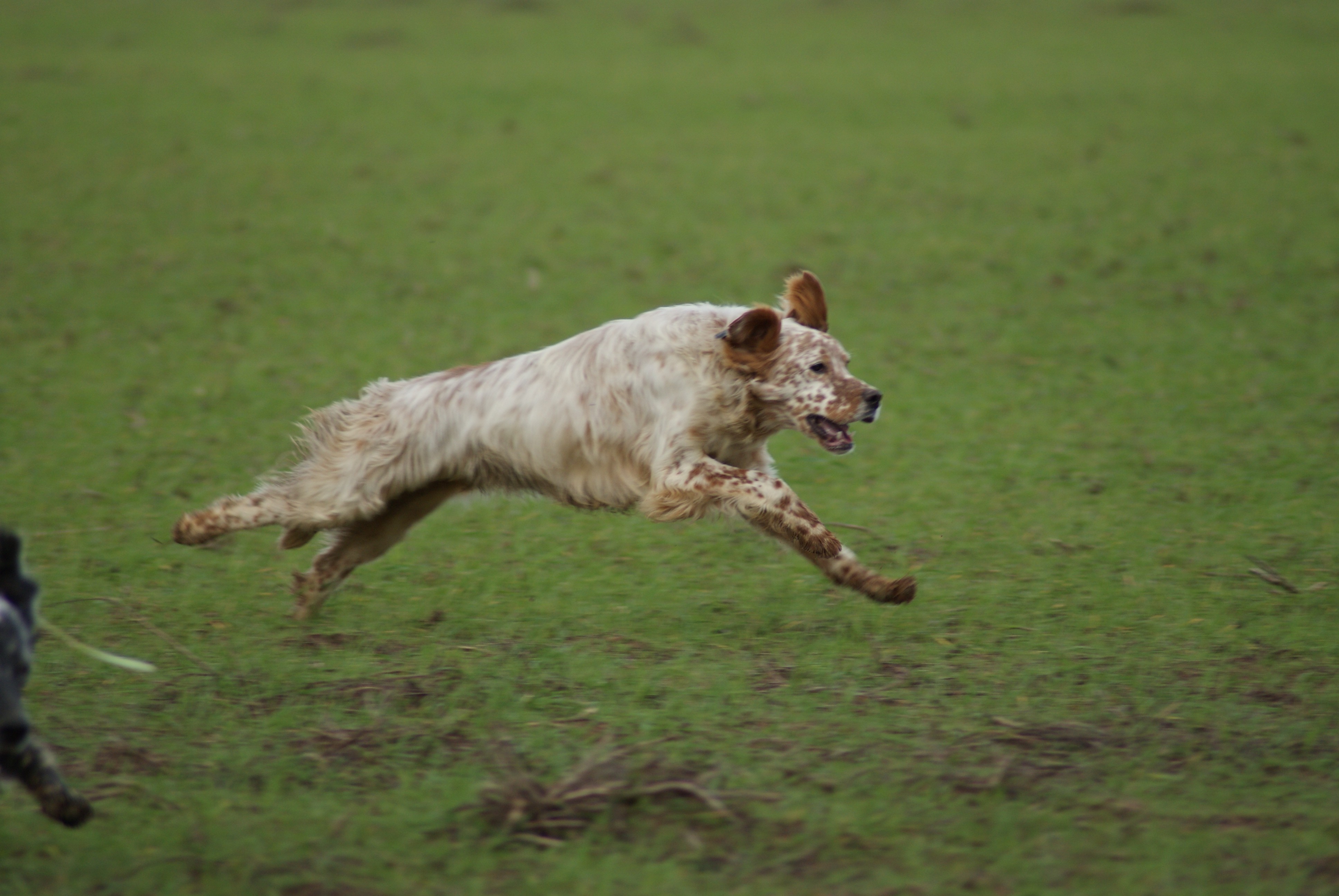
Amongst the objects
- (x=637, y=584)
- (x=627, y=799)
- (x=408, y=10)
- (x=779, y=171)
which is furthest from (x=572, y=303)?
(x=408, y=10)

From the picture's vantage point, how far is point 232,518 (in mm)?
6387

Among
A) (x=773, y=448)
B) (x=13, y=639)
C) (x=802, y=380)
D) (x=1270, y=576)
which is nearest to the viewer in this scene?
(x=13, y=639)

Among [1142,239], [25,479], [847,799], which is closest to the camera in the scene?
[847,799]

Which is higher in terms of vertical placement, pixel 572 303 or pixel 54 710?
pixel 572 303

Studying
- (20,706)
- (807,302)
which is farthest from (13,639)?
(807,302)

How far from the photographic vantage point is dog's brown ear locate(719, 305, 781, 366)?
19.2 feet

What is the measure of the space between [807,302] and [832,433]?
2.34 feet

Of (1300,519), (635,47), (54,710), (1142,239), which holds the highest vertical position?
(635,47)

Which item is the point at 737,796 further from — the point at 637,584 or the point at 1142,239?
the point at 1142,239

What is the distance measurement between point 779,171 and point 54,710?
1180 cm

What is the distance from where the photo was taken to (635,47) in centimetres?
2098

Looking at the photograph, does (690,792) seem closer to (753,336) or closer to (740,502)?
(740,502)

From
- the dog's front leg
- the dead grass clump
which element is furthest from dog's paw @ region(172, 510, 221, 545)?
the dead grass clump

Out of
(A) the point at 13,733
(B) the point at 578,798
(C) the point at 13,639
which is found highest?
(C) the point at 13,639
